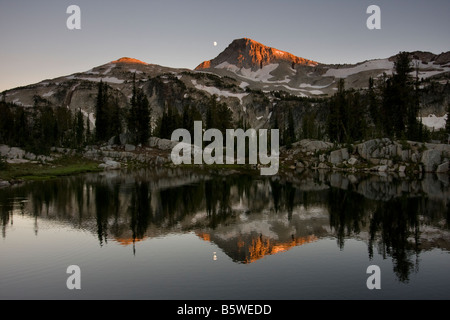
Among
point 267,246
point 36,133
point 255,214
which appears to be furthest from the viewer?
point 36,133

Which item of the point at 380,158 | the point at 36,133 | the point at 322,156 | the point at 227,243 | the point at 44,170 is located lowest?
the point at 227,243

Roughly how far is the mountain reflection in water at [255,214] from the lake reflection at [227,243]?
0.40 ft

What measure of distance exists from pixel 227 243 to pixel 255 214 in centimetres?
1015

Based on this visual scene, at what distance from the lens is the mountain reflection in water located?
76.1ft

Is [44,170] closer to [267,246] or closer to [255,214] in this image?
[255,214]

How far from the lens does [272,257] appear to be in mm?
20375

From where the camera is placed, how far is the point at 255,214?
33.2 m

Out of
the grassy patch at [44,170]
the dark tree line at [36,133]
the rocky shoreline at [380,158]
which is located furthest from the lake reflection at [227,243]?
the dark tree line at [36,133]

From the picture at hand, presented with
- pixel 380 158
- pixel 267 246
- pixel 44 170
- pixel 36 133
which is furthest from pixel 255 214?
pixel 36 133

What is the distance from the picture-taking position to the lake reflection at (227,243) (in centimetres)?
1583

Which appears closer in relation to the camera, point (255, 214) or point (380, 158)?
point (255, 214)

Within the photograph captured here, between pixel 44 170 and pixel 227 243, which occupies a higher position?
pixel 44 170
